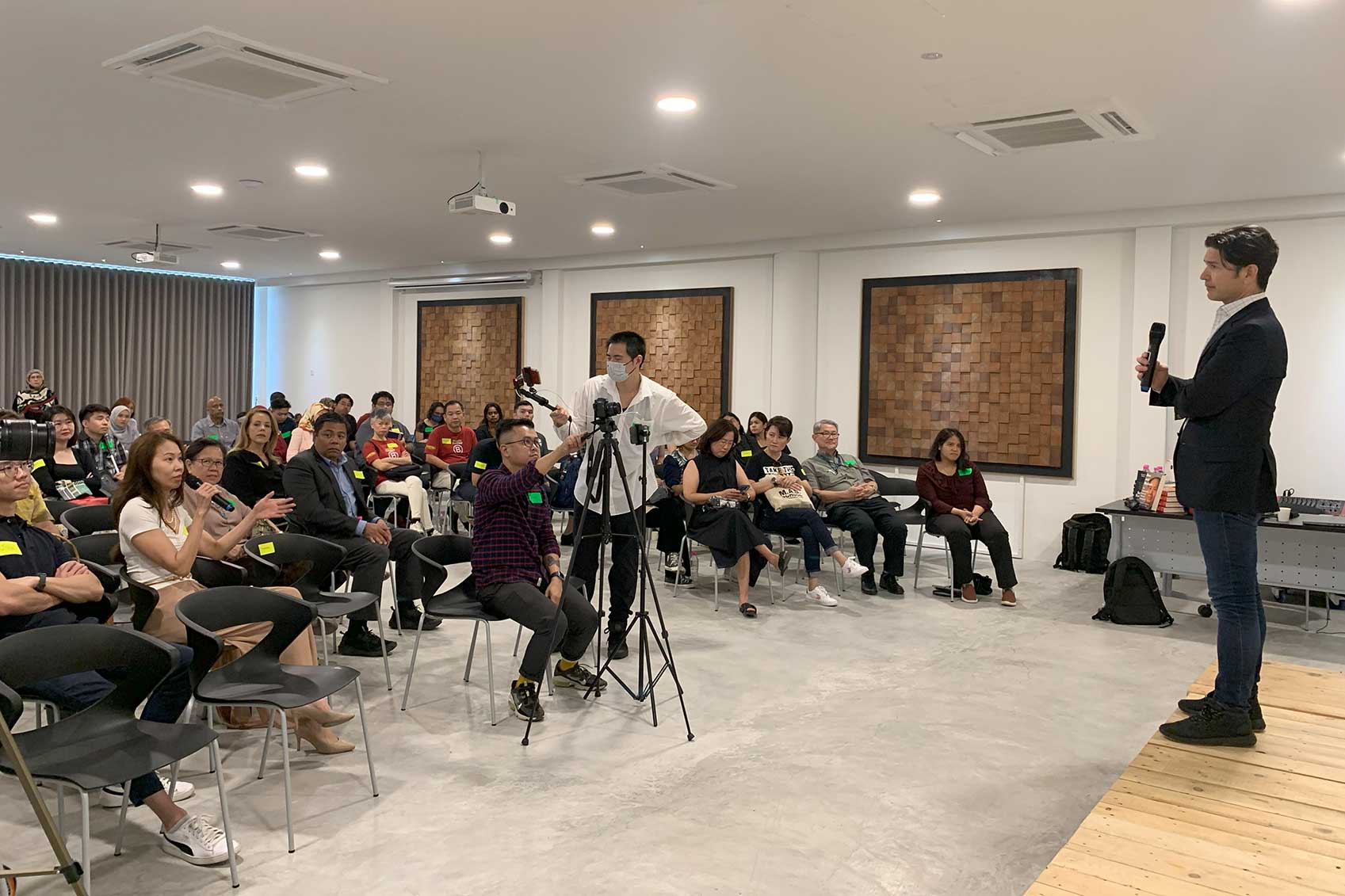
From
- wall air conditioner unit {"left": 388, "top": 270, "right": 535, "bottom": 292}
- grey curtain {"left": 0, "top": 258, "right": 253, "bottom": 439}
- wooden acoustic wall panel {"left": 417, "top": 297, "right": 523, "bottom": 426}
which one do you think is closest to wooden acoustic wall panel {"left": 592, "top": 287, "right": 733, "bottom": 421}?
wall air conditioner unit {"left": 388, "top": 270, "right": 535, "bottom": 292}

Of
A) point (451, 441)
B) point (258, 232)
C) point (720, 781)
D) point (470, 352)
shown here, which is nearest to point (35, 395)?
point (258, 232)

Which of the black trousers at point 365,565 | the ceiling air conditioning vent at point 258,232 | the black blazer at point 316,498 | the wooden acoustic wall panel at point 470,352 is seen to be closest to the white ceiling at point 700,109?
the ceiling air conditioning vent at point 258,232

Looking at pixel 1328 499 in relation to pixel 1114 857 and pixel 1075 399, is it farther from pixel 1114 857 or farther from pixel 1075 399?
pixel 1114 857

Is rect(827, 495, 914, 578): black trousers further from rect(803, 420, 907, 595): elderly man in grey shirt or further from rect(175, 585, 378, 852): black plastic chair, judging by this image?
rect(175, 585, 378, 852): black plastic chair

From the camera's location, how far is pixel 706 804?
11.0 ft

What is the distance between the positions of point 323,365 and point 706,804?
12.0m

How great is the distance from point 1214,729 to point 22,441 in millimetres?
3499

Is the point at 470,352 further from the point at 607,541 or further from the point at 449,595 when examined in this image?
the point at 607,541

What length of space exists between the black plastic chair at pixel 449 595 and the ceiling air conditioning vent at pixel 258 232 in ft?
20.6

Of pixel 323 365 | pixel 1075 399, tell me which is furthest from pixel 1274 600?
pixel 323 365

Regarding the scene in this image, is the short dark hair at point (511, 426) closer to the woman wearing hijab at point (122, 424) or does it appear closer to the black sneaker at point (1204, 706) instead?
the black sneaker at point (1204, 706)

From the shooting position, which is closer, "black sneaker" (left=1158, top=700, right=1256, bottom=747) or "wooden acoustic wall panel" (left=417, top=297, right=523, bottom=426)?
"black sneaker" (left=1158, top=700, right=1256, bottom=747)

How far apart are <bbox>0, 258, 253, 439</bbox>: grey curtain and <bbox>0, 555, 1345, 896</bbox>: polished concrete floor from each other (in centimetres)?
998

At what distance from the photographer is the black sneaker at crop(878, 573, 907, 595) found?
702cm
